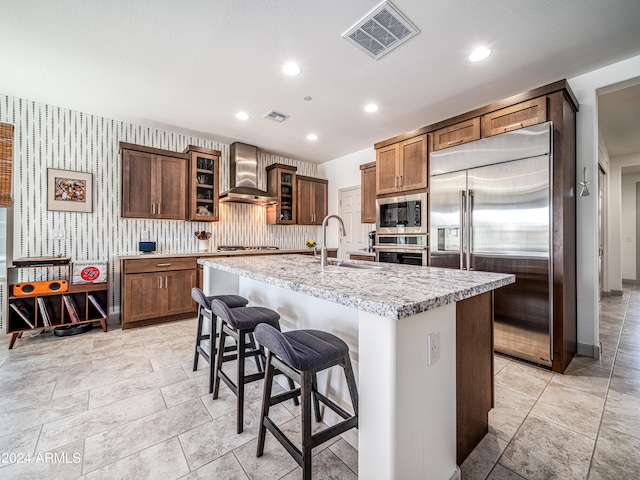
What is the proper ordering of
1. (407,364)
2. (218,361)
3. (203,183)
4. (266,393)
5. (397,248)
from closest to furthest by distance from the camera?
(407,364)
(266,393)
(218,361)
(397,248)
(203,183)

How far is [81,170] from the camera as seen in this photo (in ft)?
12.0

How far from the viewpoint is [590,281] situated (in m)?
2.66

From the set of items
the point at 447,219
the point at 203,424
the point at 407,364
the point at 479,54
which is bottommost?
the point at 203,424

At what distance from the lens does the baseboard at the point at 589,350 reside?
2.63 meters

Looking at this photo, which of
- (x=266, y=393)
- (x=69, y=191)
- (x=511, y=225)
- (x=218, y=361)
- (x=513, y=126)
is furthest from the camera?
(x=69, y=191)

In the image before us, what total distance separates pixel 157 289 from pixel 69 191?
1663 millimetres

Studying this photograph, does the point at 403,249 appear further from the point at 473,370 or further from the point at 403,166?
the point at 473,370

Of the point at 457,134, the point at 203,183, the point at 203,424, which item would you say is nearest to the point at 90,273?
the point at 203,183

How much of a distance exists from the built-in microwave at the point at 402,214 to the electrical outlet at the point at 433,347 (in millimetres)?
2487

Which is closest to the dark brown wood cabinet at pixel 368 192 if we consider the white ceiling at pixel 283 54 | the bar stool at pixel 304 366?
the white ceiling at pixel 283 54

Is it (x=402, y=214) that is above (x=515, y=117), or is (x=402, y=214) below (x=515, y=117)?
below

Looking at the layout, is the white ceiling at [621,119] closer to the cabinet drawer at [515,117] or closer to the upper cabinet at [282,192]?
the cabinet drawer at [515,117]

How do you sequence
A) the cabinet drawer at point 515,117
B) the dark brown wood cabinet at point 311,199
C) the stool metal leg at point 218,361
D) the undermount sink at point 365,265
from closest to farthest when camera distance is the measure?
the stool metal leg at point 218,361 → the undermount sink at point 365,265 → the cabinet drawer at point 515,117 → the dark brown wood cabinet at point 311,199

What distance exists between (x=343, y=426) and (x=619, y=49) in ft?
11.9
